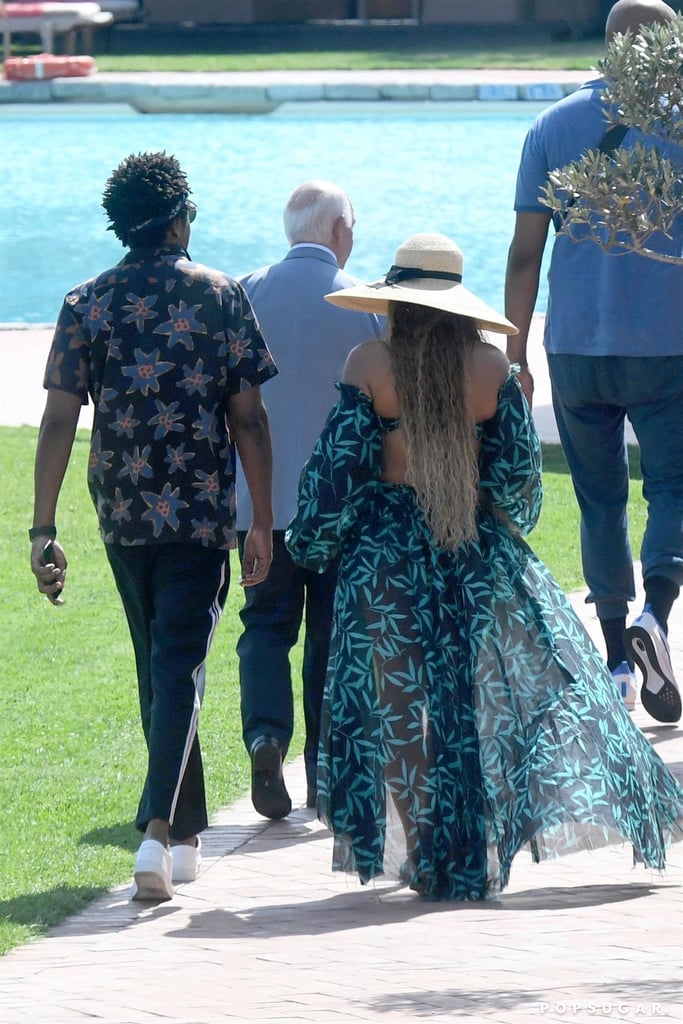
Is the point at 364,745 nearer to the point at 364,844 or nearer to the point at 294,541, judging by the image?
the point at 364,844

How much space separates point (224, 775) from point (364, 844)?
130cm

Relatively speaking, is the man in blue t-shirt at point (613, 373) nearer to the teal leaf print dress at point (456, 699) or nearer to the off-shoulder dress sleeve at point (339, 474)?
the teal leaf print dress at point (456, 699)

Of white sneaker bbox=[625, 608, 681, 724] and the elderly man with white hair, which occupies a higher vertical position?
the elderly man with white hair

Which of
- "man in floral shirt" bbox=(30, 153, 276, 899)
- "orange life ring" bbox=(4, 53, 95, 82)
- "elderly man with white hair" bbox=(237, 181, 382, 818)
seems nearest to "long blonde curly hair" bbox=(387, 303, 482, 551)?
"man in floral shirt" bbox=(30, 153, 276, 899)

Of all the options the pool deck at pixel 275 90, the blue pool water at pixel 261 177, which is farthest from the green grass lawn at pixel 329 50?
the blue pool water at pixel 261 177

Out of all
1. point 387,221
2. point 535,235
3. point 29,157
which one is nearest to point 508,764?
point 535,235

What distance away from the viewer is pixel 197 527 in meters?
4.06

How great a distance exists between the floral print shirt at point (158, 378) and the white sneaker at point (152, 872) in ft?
2.40

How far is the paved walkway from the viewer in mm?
3041

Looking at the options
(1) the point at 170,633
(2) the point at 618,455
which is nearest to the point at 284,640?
(1) the point at 170,633

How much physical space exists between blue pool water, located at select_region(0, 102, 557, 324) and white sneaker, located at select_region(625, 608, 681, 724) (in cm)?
1550

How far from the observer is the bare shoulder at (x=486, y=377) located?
3.95m

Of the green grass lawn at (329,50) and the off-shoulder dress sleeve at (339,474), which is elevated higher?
the green grass lawn at (329,50)

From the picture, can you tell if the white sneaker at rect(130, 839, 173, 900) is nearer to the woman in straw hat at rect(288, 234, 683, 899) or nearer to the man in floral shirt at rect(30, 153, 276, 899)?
the man in floral shirt at rect(30, 153, 276, 899)
